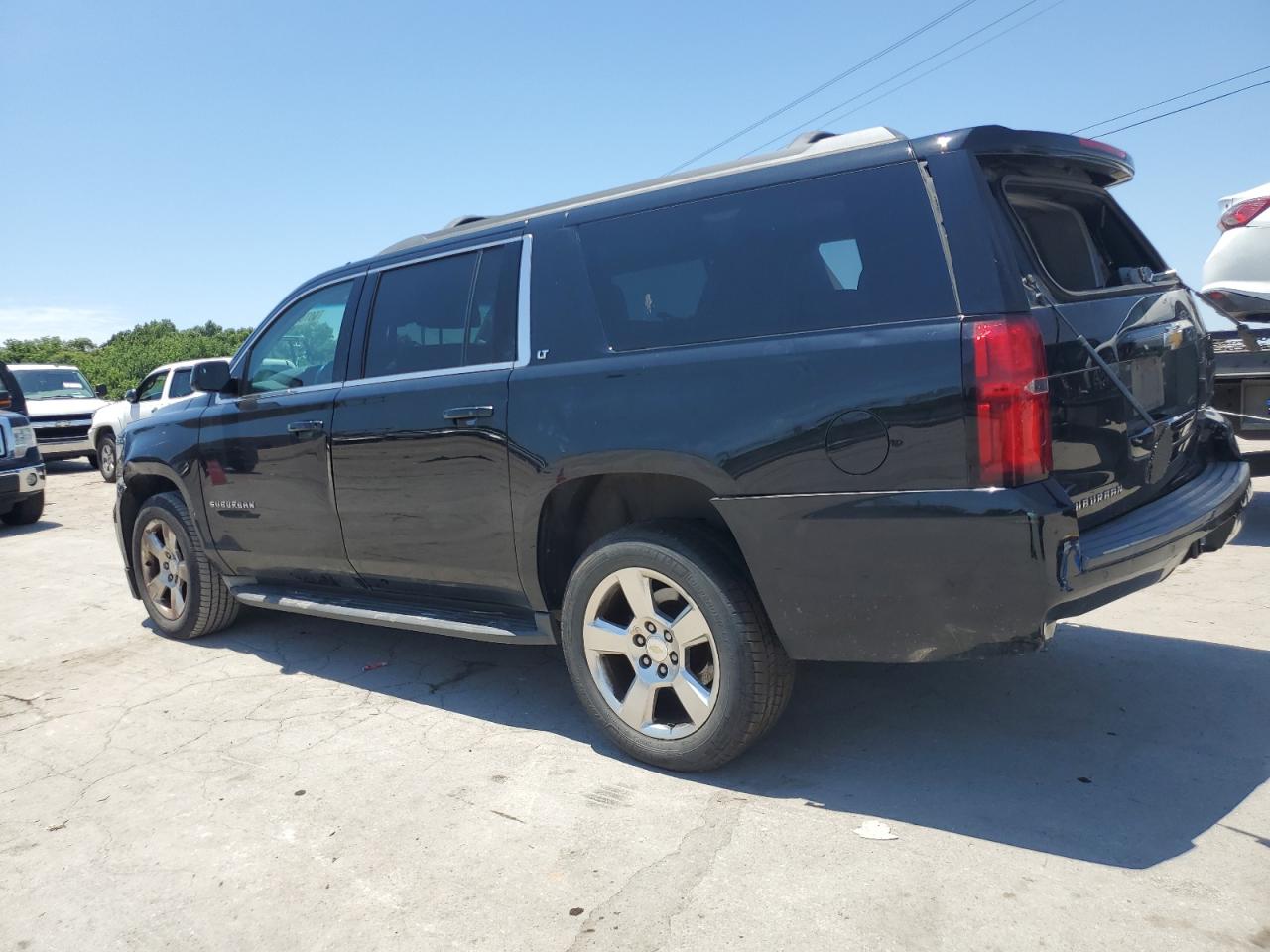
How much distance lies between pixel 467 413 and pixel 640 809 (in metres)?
1.61

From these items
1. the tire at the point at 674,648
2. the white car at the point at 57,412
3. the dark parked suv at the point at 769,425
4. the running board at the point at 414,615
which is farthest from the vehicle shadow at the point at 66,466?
the tire at the point at 674,648

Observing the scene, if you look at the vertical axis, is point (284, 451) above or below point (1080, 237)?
below

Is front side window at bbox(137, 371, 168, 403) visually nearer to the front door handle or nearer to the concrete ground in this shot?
the concrete ground

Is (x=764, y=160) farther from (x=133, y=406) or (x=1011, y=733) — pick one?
(x=133, y=406)

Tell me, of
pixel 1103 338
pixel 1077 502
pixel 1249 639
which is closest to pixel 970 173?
pixel 1103 338

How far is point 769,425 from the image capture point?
3.01 meters

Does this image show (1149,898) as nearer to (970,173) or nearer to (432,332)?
(970,173)

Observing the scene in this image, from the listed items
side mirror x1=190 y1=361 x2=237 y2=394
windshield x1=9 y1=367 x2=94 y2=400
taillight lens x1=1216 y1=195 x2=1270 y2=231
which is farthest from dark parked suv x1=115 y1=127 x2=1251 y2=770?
windshield x1=9 y1=367 x2=94 y2=400

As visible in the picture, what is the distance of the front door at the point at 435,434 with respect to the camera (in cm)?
384

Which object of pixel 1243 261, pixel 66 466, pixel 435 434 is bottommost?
pixel 66 466

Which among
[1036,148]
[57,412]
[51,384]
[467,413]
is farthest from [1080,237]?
[51,384]

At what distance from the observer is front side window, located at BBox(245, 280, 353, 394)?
4.67 meters

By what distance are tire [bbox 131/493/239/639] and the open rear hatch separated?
14.3ft

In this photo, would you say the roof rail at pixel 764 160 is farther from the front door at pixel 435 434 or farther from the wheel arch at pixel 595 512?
the wheel arch at pixel 595 512
